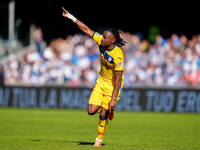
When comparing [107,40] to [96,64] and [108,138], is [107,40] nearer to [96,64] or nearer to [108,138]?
[108,138]

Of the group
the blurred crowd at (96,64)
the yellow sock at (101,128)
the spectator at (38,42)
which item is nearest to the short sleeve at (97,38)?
the yellow sock at (101,128)

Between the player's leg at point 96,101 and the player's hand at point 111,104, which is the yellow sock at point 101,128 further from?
the player's hand at point 111,104

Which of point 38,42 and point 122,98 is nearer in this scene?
point 122,98

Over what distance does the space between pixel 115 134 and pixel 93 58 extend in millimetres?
12544

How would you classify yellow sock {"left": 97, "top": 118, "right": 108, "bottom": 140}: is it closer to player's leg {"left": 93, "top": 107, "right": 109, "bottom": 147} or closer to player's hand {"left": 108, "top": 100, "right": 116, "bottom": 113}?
player's leg {"left": 93, "top": 107, "right": 109, "bottom": 147}

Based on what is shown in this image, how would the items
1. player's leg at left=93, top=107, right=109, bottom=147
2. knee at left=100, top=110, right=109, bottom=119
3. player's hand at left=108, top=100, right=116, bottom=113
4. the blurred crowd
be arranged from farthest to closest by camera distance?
the blurred crowd < knee at left=100, top=110, right=109, bottom=119 < player's leg at left=93, top=107, right=109, bottom=147 < player's hand at left=108, top=100, right=116, bottom=113

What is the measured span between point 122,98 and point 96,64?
10.5ft

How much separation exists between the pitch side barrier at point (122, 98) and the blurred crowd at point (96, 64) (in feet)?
1.16

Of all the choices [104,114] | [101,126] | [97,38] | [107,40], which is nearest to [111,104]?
[104,114]

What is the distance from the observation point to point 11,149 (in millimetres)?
8438

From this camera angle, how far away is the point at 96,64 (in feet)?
78.0

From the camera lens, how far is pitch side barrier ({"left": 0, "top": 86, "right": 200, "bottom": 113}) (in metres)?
20.8

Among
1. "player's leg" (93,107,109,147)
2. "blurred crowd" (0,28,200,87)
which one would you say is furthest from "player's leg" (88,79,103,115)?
"blurred crowd" (0,28,200,87)

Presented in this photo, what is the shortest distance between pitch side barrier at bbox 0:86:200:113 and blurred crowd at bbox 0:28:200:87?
1.16 ft
